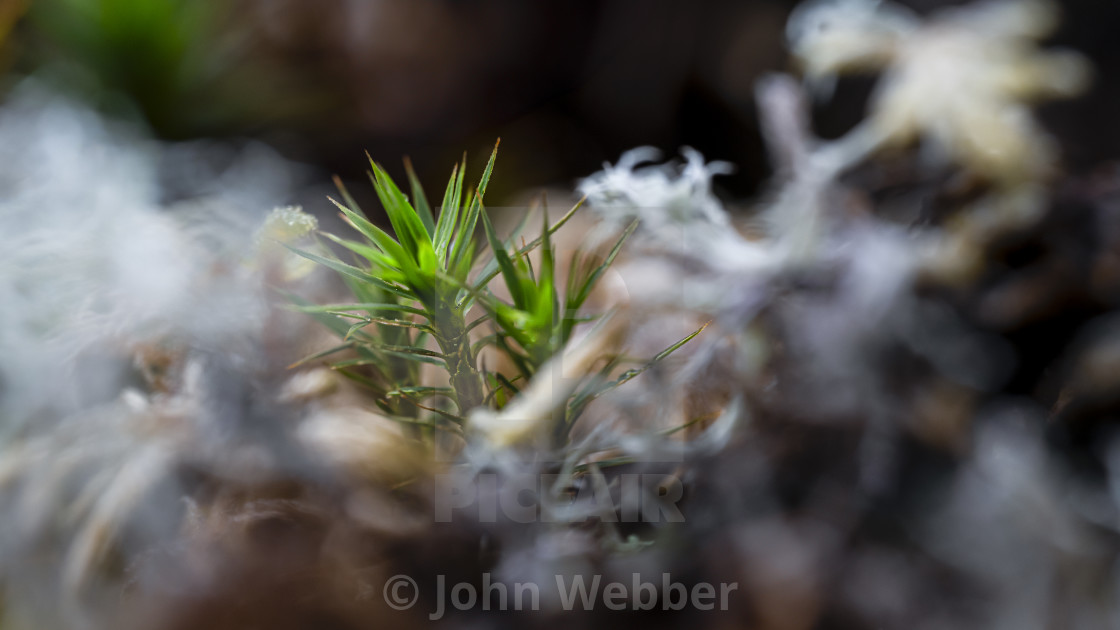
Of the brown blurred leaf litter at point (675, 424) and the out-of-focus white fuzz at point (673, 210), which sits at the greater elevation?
the out-of-focus white fuzz at point (673, 210)

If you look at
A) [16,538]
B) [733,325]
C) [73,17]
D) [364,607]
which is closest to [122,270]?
[16,538]

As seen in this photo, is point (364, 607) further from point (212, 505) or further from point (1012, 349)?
point (1012, 349)

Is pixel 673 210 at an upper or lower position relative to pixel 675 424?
upper

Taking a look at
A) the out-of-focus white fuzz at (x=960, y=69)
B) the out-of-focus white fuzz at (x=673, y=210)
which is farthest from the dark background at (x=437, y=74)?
the out-of-focus white fuzz at (x=673, y=210)

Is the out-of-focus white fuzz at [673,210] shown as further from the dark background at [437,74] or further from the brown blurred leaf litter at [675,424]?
the dark background at [437,74]

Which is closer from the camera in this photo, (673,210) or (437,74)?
(673,210)

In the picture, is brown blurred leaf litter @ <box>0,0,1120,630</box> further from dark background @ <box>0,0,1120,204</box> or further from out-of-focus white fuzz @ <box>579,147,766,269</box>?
dark background @ <box>0,0,1120,204</box>

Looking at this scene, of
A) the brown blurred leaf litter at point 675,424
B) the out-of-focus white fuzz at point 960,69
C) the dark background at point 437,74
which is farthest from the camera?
the dark background at point 437,74

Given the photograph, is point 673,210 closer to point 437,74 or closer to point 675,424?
point 675,424

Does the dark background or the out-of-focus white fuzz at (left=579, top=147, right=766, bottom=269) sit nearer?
the out-of-focus white fuzz at (left=579, top=147, right=766, bottom=269)

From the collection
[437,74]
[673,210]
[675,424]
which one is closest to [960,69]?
[673,210]

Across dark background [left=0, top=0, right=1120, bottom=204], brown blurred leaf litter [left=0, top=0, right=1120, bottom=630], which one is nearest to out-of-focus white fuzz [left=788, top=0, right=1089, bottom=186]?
brown blurred leaf litter [left=0, top=0, right=1120, bottom=630]
